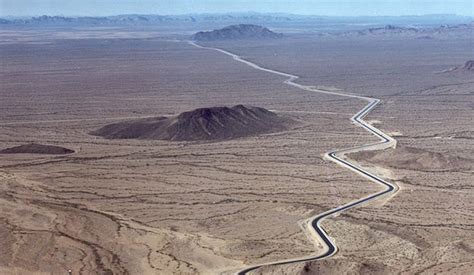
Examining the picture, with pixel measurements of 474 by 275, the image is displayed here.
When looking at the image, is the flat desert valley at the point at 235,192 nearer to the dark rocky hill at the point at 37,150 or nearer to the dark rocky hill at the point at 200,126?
the dark rocky hill at the point at 37,150

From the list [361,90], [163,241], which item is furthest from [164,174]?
[361,90]

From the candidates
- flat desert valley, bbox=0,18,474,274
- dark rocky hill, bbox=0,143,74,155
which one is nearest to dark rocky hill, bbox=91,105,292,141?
flat desert valley, bbox=0,18,474,274

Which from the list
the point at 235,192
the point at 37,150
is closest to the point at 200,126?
the point at 37,150

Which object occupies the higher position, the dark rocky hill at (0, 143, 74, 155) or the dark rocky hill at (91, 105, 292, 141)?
the dark rocky hill at (91, 105, 292, 141)

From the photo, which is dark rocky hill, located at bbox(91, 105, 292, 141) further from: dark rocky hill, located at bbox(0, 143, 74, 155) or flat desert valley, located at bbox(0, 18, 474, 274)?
dark rocky hill, located at bbox(0, 143, 74, 155)

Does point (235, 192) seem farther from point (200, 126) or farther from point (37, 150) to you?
point (200, 126)

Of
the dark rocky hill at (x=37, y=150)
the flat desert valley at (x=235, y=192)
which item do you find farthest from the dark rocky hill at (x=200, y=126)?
the dark rocky hill at (x=37, y=150)
